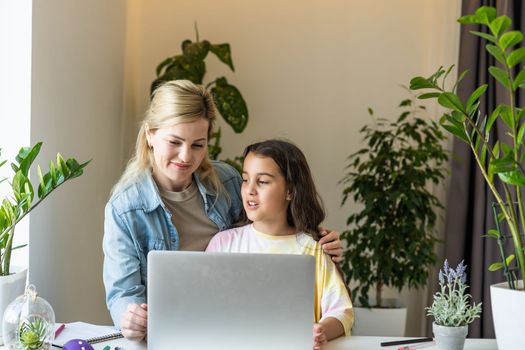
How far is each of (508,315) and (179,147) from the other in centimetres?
99

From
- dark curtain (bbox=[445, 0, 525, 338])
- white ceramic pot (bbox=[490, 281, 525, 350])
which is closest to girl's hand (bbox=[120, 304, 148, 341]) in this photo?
white ceramic pot (bbox=[490, 281, 525, 350])

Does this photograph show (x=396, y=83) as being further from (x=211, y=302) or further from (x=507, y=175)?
(x=211, y=302)

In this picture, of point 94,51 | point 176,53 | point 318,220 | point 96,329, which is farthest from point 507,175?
point 176,53

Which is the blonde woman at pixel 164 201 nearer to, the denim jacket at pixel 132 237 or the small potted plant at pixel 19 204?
the denim jacket at pixel 132 237

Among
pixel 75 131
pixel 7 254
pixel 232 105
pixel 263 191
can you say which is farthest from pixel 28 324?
pixel 232 105

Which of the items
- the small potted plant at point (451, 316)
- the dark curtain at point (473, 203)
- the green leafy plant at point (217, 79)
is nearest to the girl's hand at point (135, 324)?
the small potted plant at point (451, 316)

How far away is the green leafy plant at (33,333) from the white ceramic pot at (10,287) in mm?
219

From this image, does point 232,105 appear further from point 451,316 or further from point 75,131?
point 451,316

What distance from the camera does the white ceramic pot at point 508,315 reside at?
1575mm

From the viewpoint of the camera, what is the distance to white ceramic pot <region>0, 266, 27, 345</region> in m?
1.78

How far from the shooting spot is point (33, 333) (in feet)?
5.05

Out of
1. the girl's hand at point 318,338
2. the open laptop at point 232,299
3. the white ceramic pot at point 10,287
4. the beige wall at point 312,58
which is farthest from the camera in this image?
the beige wall at point 312,58

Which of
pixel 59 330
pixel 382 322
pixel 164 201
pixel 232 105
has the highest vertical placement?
pixel 232 105

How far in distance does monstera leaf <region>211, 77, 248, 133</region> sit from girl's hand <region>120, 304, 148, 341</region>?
1.89 meters
